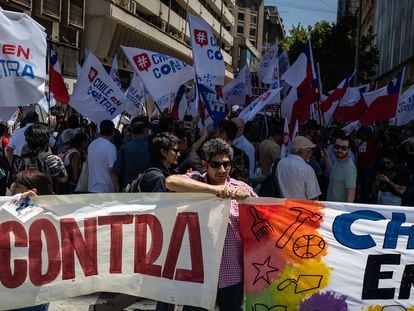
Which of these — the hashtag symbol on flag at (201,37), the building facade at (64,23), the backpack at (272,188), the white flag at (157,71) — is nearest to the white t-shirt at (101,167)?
the backpack at (272,188)

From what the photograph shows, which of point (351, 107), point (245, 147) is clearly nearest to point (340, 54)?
point (351, 107)

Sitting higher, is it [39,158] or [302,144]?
[302,144]

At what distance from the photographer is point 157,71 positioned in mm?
9812

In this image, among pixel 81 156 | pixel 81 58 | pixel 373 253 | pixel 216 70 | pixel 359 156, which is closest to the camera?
pixel 373 253

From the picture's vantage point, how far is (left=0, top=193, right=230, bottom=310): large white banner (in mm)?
4105

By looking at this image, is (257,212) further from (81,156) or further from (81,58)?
(81,58)

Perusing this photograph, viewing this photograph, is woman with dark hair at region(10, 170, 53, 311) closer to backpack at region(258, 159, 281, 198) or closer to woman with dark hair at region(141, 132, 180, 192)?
woman with dark hair at region(141, 132, 180, 192)

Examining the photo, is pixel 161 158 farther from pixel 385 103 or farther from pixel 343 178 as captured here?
pixel 385 103

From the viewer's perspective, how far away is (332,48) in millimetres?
36125

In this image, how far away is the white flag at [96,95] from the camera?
32.4 feet

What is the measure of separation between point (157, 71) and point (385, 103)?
14.3 feet

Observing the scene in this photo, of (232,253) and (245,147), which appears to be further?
(245,147)

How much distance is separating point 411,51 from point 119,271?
28835mm

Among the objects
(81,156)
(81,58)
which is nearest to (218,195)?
(81,156)
